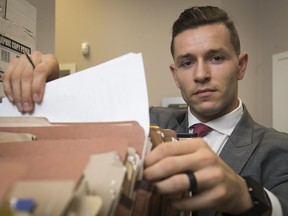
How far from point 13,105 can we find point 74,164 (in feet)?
0.75

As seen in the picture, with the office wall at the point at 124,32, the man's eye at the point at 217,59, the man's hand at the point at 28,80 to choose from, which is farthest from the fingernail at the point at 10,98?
the office wall at the point at 124,32

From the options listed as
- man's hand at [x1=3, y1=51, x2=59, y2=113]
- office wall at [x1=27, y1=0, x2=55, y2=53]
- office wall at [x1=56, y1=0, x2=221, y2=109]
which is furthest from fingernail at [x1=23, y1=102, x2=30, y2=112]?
office wall at [x1=56, y1=0, x2=221, y2=109]

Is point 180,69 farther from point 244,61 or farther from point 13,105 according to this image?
point 13,105

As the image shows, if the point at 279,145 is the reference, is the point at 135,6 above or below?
above

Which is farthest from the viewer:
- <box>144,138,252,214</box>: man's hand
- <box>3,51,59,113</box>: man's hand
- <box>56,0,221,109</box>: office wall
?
<box>56,0,221,109</box>: office wall

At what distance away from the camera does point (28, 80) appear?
1.46 feet

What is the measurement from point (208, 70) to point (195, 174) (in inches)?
23.1

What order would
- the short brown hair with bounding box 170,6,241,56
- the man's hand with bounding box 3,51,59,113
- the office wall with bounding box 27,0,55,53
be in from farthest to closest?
the short brown hair with bounding box 170,6,241,56 < the office wall with bounding box 27,0,55,53 < the man's hand with bounding box 3,51,59,113

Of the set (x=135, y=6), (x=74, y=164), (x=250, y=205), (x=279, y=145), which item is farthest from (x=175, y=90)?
(x=74, y=164)

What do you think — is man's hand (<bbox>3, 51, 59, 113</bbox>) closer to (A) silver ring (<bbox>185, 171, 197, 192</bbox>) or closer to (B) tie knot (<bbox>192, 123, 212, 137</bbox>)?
(A) silver ring (<bbox>185, 171, 197, 192</bbox>)

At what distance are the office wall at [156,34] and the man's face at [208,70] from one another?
1.28m

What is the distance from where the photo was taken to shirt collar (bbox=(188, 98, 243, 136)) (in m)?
0.85

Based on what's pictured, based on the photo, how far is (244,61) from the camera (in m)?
1.00

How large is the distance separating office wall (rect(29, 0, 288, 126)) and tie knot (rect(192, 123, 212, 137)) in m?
1.34
